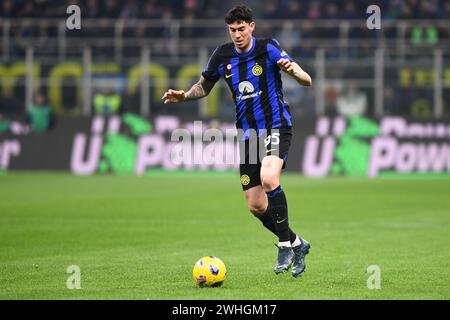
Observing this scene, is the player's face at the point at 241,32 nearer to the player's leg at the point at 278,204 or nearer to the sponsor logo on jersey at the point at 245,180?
the player's leg at the point at 278,204

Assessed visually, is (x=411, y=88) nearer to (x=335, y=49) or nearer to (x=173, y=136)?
(x=335, y=49)

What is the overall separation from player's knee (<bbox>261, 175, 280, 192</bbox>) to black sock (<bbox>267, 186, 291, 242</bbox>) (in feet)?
0.21

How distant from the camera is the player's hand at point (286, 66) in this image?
905cm

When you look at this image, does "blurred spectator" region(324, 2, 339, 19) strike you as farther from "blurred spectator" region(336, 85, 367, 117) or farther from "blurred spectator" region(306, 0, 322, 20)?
Answer: "blurred spectator" region(336, 85, 367, 117)

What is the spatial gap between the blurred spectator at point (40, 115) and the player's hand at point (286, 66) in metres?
16.5

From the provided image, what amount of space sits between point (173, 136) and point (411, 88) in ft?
19.7

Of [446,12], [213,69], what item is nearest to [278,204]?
[213,69]

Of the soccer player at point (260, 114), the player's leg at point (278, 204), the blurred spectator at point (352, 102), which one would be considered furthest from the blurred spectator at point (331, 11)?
the player's leg at point (278, 204)

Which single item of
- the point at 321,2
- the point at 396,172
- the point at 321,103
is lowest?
the point at 396,172

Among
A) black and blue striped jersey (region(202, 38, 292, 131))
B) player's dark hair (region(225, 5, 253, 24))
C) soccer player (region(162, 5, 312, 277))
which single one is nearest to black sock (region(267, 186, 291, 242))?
soccer player (region(162, 5, 312, 277))

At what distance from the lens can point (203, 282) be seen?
28.1ft

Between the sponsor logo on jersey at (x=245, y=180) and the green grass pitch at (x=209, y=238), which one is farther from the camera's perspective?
the sponsor logo on jersey at (x=245, y=180)
